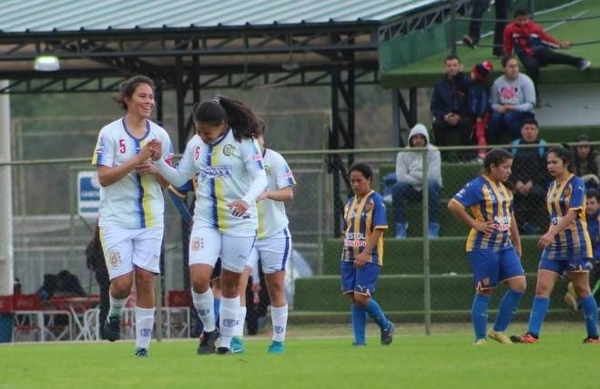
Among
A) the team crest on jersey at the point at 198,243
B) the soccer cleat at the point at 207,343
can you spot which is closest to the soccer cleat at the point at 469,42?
the soccer cleat at the point at 207,343

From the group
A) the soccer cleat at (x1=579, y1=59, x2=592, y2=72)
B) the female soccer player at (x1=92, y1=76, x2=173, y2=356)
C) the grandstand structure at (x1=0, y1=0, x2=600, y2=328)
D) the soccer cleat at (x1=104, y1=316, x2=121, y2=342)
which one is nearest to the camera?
the female soccer player at (x1=92, y1=76, x2=173, y2=356)

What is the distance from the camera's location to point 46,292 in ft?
80.3

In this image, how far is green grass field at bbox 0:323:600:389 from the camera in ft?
35.6

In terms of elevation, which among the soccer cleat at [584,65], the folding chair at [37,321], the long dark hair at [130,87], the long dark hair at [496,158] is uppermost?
the soccer cleat at [584,65]

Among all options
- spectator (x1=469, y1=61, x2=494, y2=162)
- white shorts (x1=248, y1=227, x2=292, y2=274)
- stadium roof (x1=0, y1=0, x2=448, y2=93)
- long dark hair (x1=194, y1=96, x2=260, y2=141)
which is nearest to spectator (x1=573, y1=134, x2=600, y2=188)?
spectator (x1=469, y1=61, x2=494, y2=162)

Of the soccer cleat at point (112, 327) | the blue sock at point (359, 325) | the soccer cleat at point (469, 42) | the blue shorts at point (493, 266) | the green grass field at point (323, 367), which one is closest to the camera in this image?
the green grass field at point (323, 367)

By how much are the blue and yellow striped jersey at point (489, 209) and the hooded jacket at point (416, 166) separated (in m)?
5.27

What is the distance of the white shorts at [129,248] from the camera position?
1327 cm

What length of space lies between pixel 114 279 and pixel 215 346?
183 cm

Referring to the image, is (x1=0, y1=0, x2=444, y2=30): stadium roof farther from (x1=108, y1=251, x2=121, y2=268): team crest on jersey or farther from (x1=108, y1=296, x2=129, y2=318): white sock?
(x1=108, y1=251, x2=121, y2=268): team crest on jersey

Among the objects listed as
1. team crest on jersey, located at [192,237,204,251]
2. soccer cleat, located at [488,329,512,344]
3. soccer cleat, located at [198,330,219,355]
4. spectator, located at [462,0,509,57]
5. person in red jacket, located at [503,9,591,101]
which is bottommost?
soccer cleat, located at [488,329,512,344]

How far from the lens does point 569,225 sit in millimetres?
16016

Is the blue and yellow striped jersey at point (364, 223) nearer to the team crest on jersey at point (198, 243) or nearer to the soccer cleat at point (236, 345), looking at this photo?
the soccer cleat at point (236, 345)

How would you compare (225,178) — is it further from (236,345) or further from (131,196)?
(236,345)
